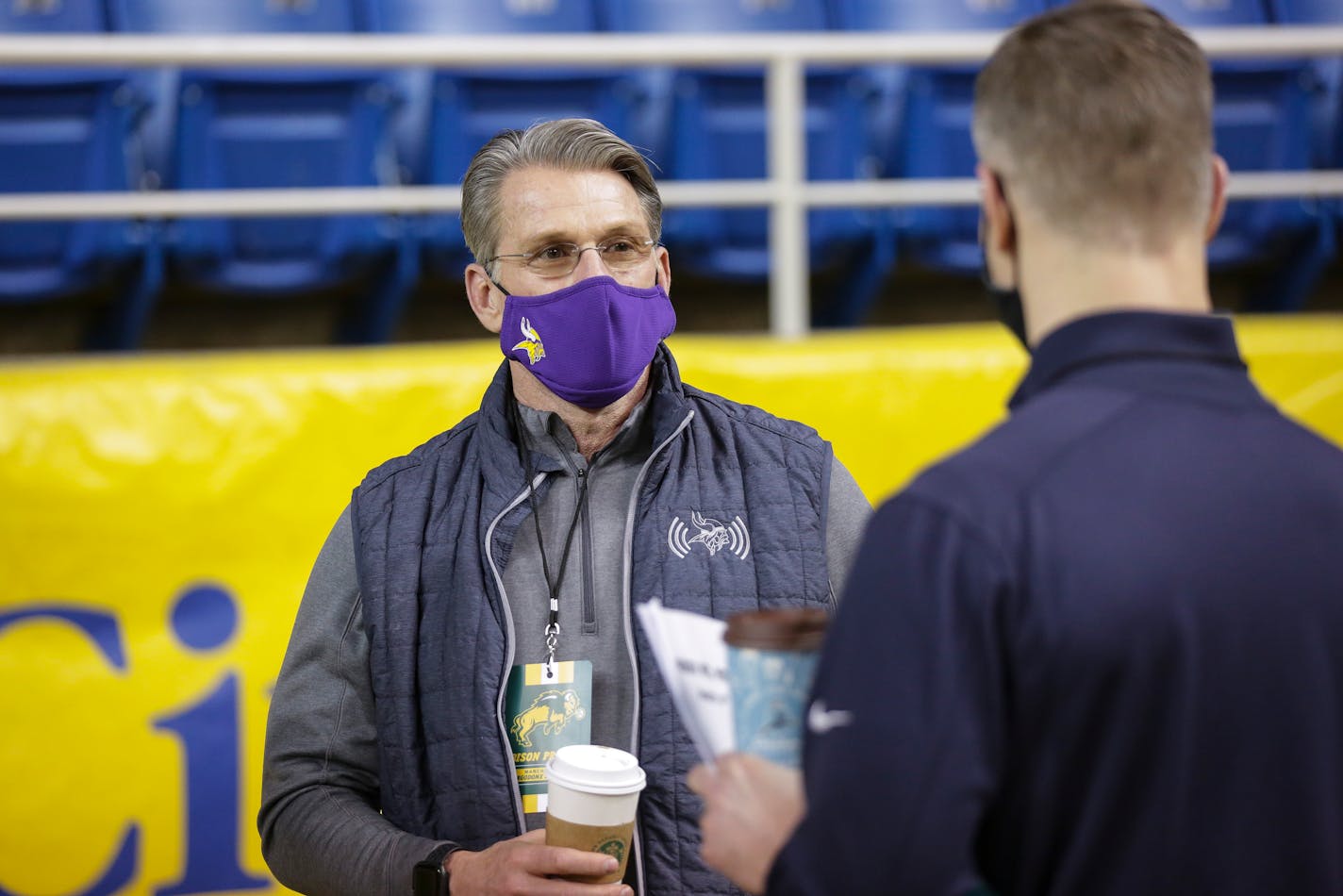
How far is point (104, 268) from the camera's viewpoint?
3.88m

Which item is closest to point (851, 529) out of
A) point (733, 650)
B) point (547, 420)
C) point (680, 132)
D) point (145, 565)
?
point (547, 420)

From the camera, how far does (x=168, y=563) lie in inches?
111

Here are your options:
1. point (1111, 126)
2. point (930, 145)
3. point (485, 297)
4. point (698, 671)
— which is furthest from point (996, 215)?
point (930, 145)

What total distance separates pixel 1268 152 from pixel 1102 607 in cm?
401

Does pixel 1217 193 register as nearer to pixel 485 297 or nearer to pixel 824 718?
pixel 824 718

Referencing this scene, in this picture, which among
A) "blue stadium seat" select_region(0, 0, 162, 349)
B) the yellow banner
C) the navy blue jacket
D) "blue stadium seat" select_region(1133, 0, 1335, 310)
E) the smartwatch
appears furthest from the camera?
"blue stadium seat" select_region(1133, 0, 1335, 310)

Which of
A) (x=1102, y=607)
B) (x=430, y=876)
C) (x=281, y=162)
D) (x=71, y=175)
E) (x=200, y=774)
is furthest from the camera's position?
(x=281, y=162)

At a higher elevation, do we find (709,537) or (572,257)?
(572,257)

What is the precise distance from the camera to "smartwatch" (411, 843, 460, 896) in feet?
4.93

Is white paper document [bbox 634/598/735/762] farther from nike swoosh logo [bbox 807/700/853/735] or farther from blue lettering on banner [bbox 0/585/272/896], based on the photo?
blue lettering on banner [bbox 0/585/272/896]

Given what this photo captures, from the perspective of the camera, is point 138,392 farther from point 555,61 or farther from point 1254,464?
point 1254,464

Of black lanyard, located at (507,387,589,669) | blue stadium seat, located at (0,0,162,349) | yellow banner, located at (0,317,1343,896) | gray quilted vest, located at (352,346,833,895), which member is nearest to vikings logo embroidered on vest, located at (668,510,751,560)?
gray quilted vest, located at (352,346,833,895)

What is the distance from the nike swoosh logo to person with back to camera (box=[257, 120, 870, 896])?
2.07 ft

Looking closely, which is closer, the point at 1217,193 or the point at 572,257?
the point at 1217,193
